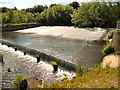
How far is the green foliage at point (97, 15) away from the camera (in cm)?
3341

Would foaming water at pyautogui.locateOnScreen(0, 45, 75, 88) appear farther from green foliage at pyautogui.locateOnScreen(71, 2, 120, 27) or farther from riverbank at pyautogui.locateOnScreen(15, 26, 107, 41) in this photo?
green foliage at pyautogui.locateOnScreen(71, 2, 120, 27)

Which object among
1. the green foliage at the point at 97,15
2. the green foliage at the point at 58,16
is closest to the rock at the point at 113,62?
the green foliage at the point at 97,15

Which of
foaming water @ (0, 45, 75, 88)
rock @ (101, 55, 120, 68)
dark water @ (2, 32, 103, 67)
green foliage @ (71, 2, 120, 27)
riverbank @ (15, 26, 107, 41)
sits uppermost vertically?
green foliage @ (71, 2, 120, 27)

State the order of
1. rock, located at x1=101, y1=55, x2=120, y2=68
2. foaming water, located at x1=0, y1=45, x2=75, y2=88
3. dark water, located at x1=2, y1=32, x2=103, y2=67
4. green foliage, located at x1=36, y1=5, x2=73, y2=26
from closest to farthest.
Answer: rock, located at x1=101, y1=55, x2=120, y2=68, foaming water, located at x1=0, y1=45, x2=75, y2=88, dark water, located at x1=2, y1=32, x2=103, y2=67, green foliage, located at x1=36, y1=5, x2=73, y2=26

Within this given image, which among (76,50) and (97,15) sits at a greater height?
(97,15)

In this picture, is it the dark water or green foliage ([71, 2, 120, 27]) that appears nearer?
the dark water

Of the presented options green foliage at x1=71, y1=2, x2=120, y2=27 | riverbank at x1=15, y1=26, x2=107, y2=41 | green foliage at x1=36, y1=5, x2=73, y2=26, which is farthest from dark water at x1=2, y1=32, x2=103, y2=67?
green foliage at x1=36, y1=5, x2=73, y2=26

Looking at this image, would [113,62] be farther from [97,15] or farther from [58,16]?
[58,16]

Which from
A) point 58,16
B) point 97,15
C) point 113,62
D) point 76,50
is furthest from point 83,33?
point 58,16

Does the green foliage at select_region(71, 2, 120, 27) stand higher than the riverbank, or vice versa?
the green foliage at select_region(71, 2, 120, 27)

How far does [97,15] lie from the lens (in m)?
34.8

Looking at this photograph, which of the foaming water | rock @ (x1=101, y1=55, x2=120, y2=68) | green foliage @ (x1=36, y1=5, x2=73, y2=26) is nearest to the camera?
rock @ (x1=101, y1=55, x2=120, y2=68)

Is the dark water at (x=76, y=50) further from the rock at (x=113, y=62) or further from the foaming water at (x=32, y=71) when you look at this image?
the foaming water at (x=32, y=71)

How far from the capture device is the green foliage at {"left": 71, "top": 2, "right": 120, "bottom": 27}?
33406 mm
